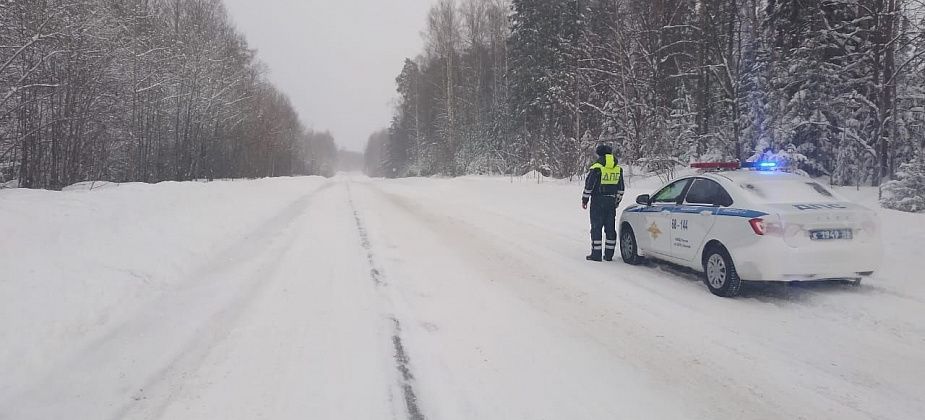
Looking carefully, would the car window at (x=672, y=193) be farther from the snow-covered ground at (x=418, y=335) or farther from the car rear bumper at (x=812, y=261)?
the car rear bumper at (x=812, y=261)

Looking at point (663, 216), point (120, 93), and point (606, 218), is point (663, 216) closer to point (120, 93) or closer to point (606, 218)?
point (606, 218)

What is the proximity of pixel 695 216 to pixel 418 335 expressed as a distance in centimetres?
415

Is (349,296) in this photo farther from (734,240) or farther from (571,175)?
(571,175)

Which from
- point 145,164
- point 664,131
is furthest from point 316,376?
point 145,164

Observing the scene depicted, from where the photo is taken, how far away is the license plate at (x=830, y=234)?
17.1 feet

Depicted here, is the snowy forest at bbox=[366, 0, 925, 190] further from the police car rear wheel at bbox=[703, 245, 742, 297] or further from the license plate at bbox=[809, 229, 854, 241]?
the police car rear wheel at bbox=[703, 245, 742, 297]

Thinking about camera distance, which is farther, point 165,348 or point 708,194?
point 708,194

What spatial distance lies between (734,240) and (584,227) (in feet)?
20.5

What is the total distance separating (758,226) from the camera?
530 centimetres

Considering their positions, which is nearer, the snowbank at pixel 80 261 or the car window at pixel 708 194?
the snowbank at pixel 80 261

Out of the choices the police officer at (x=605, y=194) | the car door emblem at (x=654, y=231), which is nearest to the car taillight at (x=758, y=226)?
the car door emblem at (x=654, y=231)

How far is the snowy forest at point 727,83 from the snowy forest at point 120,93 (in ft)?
57.6

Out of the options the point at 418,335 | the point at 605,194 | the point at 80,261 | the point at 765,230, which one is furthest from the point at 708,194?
the point at 80,261

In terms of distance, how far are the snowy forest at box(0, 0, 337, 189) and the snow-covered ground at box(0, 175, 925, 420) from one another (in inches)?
297
